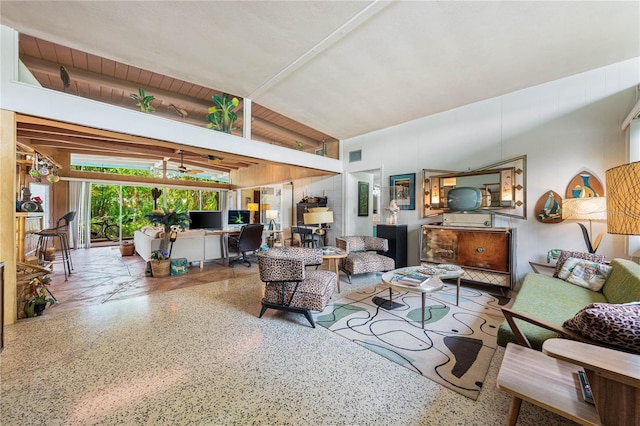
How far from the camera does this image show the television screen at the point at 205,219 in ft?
18.9

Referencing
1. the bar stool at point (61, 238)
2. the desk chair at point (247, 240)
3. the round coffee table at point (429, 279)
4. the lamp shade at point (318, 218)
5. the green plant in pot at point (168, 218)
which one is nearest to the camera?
the round coffee table at point (429, 279)

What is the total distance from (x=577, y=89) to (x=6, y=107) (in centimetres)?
682

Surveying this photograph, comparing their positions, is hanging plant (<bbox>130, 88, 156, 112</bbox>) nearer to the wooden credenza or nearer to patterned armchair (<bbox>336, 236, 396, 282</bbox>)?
patterned armchair (<bbox>336, 236, 396, 282</bbox>)

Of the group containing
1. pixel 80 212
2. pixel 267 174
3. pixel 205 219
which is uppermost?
pixel 267 174

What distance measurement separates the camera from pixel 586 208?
2.91 m

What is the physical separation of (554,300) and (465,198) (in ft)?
6.64

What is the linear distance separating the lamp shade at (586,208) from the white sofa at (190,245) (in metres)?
5.96

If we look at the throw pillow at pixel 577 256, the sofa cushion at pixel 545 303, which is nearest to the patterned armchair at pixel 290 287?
the sofa cushion at pixel 545 303

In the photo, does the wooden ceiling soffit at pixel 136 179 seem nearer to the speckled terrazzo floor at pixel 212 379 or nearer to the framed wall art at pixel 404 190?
the speckled terrazzo floor at pixel 212 379

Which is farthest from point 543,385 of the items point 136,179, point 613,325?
point 136,179

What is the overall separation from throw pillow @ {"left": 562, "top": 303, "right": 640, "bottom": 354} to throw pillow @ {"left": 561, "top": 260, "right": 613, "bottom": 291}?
1.94m

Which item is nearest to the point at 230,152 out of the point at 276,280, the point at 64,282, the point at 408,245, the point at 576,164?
the point at 276,280

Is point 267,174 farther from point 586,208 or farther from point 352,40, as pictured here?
point 586,208

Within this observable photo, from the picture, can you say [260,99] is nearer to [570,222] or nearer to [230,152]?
[230,152]
